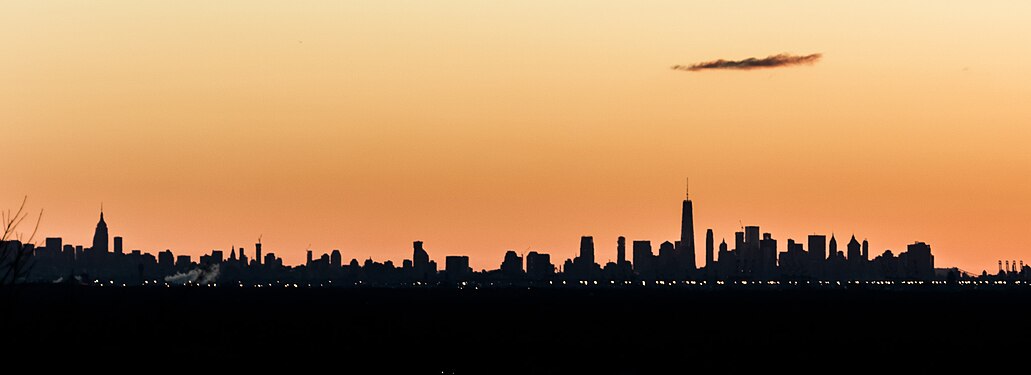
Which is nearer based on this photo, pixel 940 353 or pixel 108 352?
pixel 108 352

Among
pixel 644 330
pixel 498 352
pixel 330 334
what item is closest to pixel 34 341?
pixel 498 352

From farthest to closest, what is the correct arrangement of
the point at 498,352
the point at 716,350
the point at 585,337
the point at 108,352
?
the point at 585,337 → the point at 716,350 → the point at 498,352 → the point at 108,352

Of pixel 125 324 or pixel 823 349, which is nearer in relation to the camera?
pixel 823 349

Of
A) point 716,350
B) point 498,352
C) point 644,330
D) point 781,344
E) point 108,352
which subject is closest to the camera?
point 108,352

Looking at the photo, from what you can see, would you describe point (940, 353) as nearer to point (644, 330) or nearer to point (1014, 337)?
point (1014, 337)

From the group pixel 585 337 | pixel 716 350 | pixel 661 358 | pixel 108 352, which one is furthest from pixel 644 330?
pixel 108 352

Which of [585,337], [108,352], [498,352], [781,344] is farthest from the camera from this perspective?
[585,337]

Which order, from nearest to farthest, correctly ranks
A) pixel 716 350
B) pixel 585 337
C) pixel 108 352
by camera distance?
pixel 108 352, pixel 716 350, pixel 585 337

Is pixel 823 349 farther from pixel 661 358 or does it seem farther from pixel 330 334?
pixel 330 334
